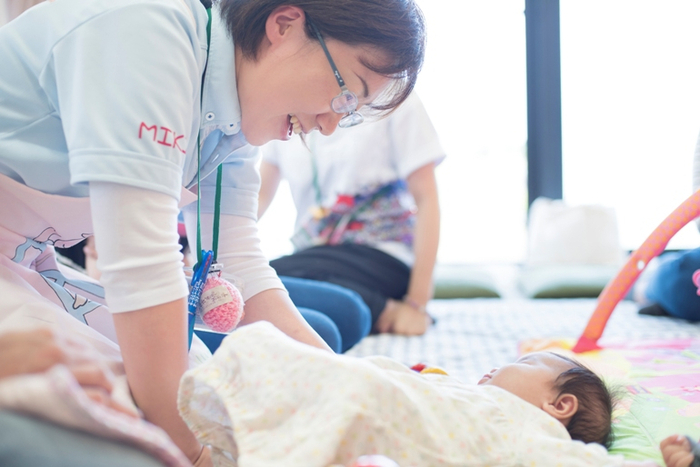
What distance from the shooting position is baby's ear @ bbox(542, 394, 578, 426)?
0.89 metres

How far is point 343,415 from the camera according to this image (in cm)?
59

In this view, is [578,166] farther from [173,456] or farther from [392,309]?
[173,456]

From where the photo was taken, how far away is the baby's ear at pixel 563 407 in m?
0.89

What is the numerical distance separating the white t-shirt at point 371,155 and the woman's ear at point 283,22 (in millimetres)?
1212

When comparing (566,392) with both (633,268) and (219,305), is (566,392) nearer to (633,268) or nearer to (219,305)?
(219,305)

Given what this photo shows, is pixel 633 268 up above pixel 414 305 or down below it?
above

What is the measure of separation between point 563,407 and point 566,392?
0.03m

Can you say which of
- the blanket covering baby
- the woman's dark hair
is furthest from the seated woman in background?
the blanket covering baby

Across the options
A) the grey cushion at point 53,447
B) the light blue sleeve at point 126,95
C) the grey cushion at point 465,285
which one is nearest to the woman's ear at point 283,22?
the light blue sleeve at point 126,95

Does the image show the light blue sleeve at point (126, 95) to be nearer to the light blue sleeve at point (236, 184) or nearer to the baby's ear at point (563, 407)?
the light blue sleeve at point (236, 184)

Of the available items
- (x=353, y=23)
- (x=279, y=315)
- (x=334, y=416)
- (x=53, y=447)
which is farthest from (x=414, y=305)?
(x=53, y=447)

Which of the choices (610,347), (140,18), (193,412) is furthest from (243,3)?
(610,347)

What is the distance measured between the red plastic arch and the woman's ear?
115cm

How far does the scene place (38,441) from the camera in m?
0.41
